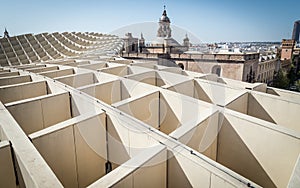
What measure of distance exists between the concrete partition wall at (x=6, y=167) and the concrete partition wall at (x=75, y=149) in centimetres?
37

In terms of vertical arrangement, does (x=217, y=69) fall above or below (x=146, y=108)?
above

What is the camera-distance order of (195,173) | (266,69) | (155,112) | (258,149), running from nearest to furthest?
1. (195,173)
2. (258,149)
3. (155,112)
4. (266,69)

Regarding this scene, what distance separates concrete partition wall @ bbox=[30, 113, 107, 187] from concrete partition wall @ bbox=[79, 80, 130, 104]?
191 cm

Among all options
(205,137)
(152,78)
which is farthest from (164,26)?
(205,137)

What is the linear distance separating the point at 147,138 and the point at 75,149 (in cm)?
145

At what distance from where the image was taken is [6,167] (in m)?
2.60

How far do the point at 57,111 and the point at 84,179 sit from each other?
193 cm

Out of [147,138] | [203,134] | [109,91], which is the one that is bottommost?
[203,134]

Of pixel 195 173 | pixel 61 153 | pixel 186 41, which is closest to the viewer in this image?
pixel 195 173

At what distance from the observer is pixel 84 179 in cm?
365

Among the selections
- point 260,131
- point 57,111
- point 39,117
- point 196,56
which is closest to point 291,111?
point 260,131

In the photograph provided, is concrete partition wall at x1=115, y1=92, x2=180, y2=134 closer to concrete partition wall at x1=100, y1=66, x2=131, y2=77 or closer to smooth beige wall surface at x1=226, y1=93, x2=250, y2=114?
smooth beige wall surface at x1=226, y1=93, x2=250, y2=114

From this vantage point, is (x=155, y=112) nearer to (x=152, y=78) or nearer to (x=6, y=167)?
(x=152, y=78)

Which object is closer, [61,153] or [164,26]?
[61,153]
